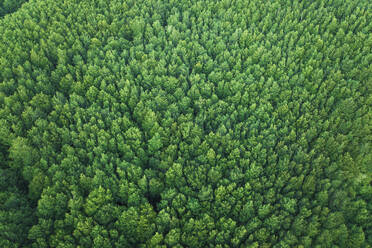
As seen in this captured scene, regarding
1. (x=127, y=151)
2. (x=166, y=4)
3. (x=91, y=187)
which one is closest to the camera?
(x=91, y=187)

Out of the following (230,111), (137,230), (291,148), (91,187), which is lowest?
(137,230)

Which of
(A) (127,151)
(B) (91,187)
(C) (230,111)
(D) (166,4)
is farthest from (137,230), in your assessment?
(D) (166,4)

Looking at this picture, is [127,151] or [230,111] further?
[230,111]

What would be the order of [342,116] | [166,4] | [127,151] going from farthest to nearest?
[166,4] < [342,116] < [127,151]

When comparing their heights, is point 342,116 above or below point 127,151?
above

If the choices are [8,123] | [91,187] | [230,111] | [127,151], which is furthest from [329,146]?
[8,123]

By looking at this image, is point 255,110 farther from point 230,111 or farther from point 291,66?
point 291,66
